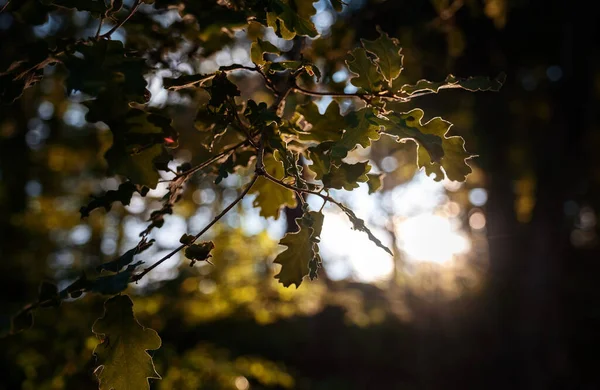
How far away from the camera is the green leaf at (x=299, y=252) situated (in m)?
1.02

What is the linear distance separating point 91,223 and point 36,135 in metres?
2.37

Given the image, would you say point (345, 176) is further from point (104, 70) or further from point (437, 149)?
point (104, 70)

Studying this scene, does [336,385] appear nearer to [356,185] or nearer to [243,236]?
[243,236]

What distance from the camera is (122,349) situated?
3.12 ft

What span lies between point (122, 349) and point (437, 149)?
751 mm

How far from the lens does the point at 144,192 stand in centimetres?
108

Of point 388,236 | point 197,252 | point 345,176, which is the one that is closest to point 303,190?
point 345,176

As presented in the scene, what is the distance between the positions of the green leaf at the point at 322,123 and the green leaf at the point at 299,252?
0.63 ft

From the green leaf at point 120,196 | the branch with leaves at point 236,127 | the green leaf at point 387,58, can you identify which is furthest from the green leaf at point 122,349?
the green leaf at point 387,58

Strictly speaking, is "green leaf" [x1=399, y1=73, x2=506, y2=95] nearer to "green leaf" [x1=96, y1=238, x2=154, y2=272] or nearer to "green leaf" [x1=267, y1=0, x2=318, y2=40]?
"green leaf" [x1=267, y1=0, x2=318, y2=40]

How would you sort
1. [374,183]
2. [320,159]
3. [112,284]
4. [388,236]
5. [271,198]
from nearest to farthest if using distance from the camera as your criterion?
1. [112,284]
2. [320,159]
3. [374,183]
4. [271,198]
5. [388,236]

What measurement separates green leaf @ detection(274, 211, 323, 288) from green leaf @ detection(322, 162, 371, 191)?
76 millimetres

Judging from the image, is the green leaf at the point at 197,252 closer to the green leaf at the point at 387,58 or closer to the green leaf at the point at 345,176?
the green leaf at the point at 345,176

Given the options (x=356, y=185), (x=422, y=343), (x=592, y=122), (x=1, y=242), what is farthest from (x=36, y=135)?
(x=356, y=185)
